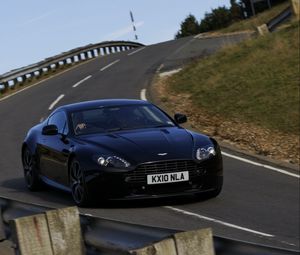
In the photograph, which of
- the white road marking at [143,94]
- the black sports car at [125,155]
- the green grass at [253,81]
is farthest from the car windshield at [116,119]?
the white road marking at [143,94]

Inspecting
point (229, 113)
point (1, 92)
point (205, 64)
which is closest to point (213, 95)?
point (229, 113)

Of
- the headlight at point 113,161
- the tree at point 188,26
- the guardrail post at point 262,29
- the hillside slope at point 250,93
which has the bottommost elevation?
the tree at point 188,26

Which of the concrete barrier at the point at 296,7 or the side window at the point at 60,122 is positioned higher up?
the side window at the point at 60,122

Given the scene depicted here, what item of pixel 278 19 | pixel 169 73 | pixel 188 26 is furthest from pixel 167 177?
pixel 188 26

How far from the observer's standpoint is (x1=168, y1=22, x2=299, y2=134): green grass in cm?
1933

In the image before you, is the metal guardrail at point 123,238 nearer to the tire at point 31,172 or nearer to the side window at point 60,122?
the side window at point 60,122

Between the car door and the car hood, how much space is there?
0.42 meters

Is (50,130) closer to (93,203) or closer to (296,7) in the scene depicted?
(93,203)

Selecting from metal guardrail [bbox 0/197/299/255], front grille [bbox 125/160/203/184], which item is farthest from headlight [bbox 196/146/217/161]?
metal guardrail [bbox 0/197/299/255]

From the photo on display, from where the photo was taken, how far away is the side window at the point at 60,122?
35.3 ft

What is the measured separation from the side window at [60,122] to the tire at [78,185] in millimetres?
858

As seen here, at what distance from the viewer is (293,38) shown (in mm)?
27688

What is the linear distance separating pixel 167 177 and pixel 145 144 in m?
0.51

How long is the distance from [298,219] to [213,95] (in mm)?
12352
